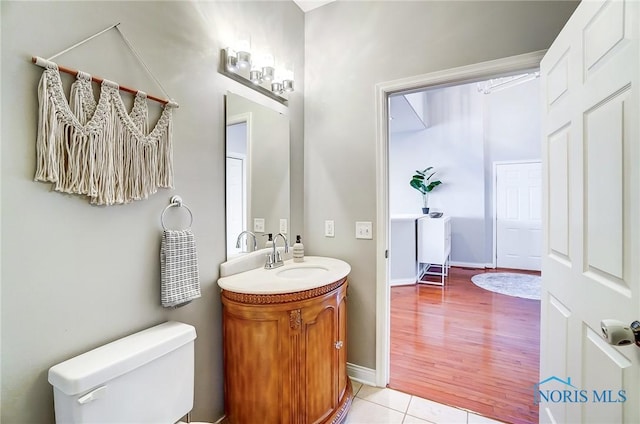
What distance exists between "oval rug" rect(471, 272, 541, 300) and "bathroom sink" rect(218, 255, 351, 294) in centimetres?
338

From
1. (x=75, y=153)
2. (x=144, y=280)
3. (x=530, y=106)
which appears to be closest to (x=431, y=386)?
(x=144, y=280)

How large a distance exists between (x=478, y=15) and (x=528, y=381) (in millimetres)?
2486

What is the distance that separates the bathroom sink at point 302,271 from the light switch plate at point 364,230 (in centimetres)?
39

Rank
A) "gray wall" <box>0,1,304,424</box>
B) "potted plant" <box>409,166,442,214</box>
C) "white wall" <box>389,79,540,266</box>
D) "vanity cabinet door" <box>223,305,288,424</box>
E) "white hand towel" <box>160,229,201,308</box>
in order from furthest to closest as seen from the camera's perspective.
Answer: "potted plant" <box>409,166,442,214</box>, "white wall" <box>389,79,540,266</box>, "vanity cabinet door" <box>223,305,288,424</box>, "white hand towel" <box>160,229,201,308</box>, "gray wall" <box>0,1,304,424</box>

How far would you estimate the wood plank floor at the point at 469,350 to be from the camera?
1.87m

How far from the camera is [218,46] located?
1.57 m

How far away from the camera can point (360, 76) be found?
2.03 metres

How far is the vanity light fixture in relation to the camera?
1.60 metres

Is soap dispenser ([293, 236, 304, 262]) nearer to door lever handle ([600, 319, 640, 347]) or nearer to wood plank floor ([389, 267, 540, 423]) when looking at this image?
wood plank floor ([389, 267, 540, 423])

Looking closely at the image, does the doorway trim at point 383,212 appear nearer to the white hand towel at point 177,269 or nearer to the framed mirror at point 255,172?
the framed mirror at point 255,172

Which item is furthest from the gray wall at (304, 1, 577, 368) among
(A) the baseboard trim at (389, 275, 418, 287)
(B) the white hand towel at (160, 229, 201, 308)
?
(A) the baseboard trim at (389, 275, 418, 287)

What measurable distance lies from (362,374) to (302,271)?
909 millimetres

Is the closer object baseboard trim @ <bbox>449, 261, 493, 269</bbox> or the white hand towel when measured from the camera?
the white hand towel

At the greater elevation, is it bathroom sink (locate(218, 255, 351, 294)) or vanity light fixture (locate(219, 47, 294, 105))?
vanity light fixture (locate(219, 47, 294, 105))
